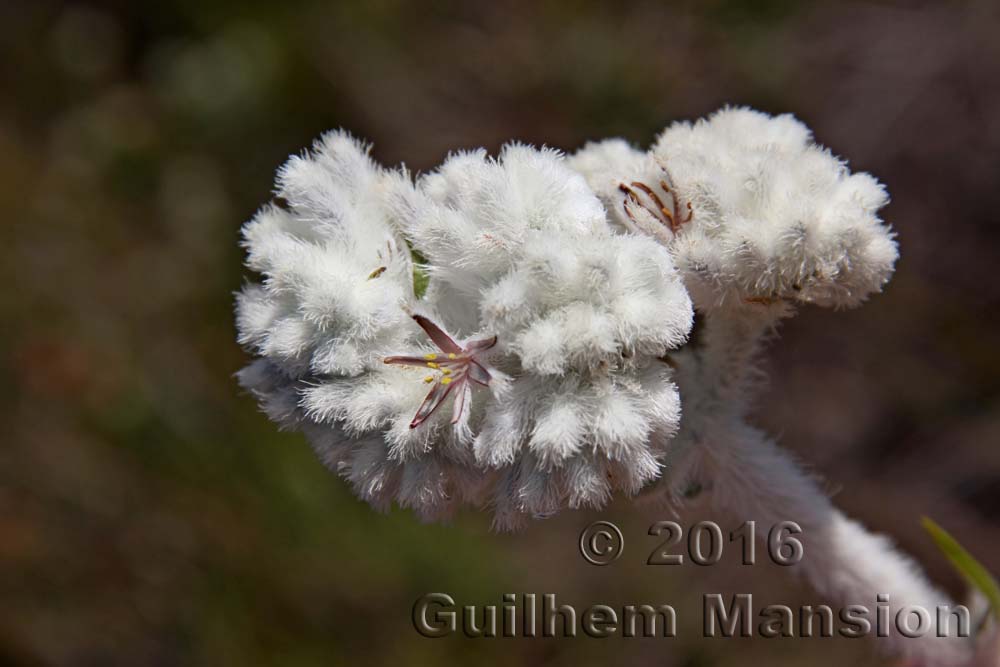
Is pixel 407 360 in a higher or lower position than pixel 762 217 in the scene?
lower

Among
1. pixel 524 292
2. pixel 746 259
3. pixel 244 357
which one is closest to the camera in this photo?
pixel 524 292

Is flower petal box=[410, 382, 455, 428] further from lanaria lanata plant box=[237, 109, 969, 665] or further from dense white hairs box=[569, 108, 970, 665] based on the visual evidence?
dense white hairs box=[569, 108, 970, 665]

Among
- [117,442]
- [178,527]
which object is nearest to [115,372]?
[117,442]

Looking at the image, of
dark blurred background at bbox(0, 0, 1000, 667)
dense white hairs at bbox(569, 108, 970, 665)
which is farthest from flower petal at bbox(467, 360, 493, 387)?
dark blurred background at bbox(0, 0, 1000, 667)

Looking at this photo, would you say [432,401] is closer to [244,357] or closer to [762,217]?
[762,217]

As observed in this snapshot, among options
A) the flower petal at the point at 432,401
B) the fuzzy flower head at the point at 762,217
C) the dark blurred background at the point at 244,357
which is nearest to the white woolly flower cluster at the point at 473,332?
the flower petal at the point at 432,401

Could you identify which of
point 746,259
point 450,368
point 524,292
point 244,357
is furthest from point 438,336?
point 244,357
